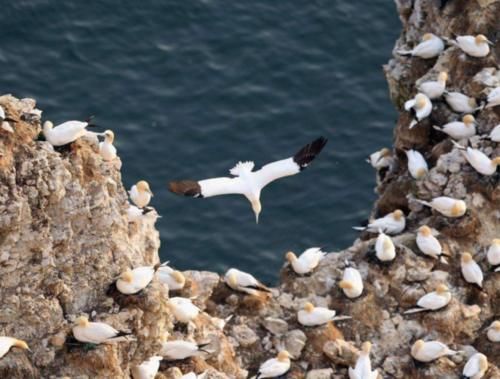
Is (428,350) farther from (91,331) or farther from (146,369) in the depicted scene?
(91,331)

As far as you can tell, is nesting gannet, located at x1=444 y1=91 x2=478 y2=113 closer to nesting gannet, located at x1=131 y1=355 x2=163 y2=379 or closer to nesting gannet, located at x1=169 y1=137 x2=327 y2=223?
nesting gannet, located at x1=169 y1=137 x2=327 y2=223

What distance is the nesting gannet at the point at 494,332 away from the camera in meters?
21.8

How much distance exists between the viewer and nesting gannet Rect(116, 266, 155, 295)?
62.5ft

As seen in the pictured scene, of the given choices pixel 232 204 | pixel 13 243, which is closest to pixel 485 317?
pixel 13 243

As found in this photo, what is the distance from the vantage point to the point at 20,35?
3381 cm

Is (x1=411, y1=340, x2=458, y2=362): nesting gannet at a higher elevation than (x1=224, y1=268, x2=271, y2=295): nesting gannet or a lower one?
lower

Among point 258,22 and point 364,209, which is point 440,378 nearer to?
point 364,209

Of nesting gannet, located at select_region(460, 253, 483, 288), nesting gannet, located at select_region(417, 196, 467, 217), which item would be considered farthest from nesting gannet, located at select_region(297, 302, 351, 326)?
nesting gannet, located at select_region(417, 196, 467, 217)

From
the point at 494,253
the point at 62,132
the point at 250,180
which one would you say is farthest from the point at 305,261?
the point at 62,132

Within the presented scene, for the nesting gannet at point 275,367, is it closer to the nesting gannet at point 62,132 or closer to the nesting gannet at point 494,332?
the nesting gannet at point 494,332

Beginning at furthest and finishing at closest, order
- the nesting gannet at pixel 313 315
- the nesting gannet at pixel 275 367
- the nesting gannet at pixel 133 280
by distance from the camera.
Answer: the nesting gannet at pixel 313 315 < the nesting gannet at pixel 275 367 < the nesting gannet at pixel 133 280

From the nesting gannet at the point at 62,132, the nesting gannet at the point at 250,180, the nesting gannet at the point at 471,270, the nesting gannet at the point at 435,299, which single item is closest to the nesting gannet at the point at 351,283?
the nesting gannet at the point at 435,299

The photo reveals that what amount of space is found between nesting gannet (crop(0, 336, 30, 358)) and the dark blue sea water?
458 inches

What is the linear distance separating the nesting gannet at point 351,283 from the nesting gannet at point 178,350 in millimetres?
2801
